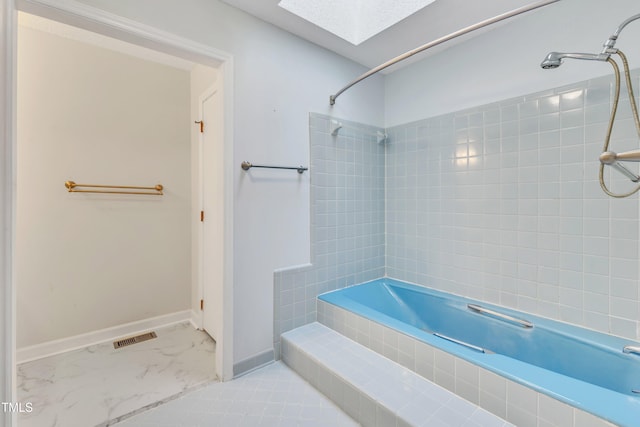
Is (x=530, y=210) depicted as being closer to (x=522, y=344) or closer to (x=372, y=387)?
(x=522, y=344)

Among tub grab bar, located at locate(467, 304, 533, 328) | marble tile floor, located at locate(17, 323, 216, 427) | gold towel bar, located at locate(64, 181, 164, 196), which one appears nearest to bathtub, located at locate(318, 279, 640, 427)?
tub grab bar, located at locate(467, 304, 533, 328)

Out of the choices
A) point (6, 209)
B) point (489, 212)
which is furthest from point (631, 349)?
point (6, 209)

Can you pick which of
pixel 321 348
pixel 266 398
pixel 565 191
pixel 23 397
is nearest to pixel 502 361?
pixel 321 348

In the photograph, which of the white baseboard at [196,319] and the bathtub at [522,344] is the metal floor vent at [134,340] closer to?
the white baseboard at [196,319]

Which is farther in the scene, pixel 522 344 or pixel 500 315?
pixel 500 315

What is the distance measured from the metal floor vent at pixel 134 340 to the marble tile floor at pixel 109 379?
0.05 meters

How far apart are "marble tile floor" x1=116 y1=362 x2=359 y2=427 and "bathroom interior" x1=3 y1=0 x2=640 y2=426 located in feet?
0.29

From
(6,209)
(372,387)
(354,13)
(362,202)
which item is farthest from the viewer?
(362,202)

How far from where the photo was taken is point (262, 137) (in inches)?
72.4

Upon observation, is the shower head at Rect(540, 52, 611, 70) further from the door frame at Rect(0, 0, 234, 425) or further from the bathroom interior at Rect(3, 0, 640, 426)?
the door frame at Rect(0, 0, 234, 425)

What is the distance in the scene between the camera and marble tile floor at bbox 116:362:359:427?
1367 millimetres

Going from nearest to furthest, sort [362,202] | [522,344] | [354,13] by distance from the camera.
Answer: [522,344], [354,13], [362,202]

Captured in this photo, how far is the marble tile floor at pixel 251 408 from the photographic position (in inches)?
Answer: 53.8

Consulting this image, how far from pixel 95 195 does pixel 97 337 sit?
1.17m
